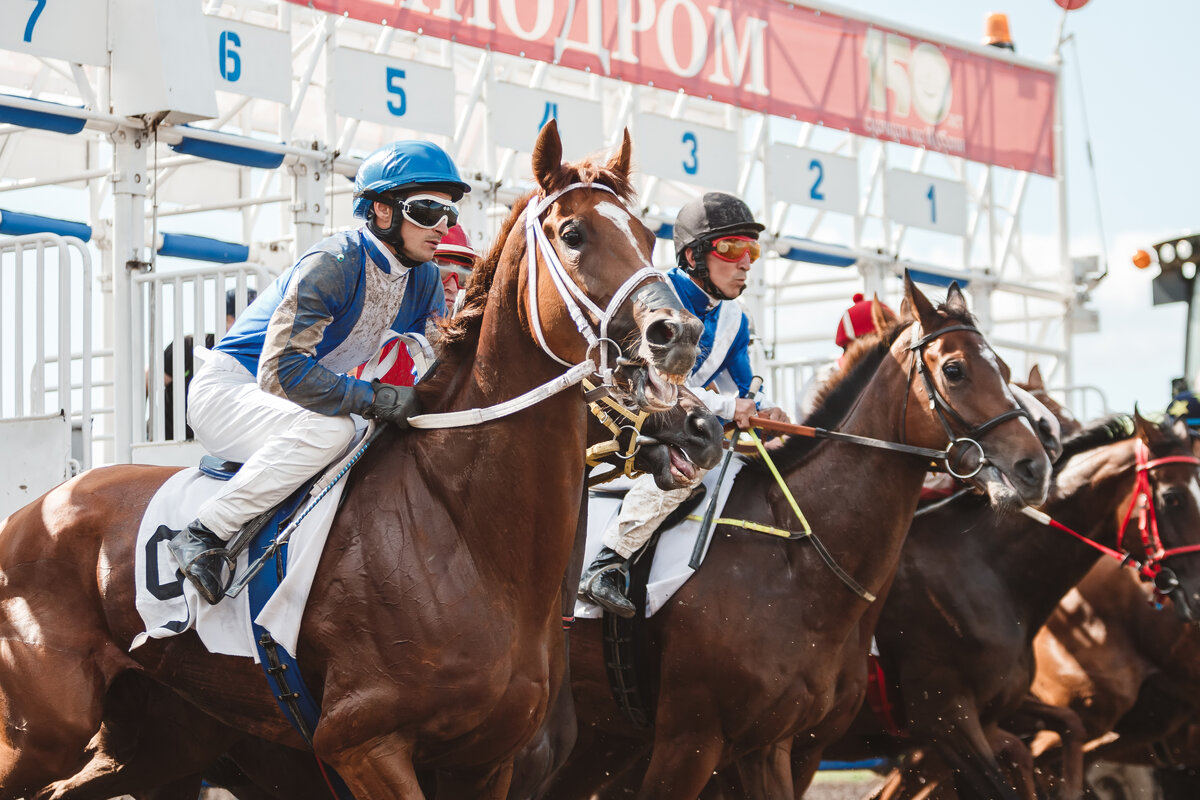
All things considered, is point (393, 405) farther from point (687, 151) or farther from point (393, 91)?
point (687, 151)

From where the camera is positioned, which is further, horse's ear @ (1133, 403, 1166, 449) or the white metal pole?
horse's ear @ (1133, 403, 1166, 449)

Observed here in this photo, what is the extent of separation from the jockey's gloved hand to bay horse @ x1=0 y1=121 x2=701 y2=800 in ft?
0.20

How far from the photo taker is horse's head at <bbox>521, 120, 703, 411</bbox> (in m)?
3.45

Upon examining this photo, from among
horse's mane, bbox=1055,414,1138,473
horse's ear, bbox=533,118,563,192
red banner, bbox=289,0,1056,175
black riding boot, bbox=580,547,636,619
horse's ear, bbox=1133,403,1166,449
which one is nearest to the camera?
horse's ear, bbox=533,118,563,192


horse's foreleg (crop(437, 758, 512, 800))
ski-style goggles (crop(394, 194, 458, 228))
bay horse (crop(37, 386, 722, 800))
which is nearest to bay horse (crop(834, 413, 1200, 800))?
bay horse (crop(37, 386, 722, 800))

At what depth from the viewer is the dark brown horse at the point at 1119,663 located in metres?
7.35

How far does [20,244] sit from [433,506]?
3179 mm

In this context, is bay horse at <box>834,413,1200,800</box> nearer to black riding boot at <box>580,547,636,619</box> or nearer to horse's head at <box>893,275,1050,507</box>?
horse's head at <box>893,275,1050,507</box>

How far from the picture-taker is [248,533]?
3.98m

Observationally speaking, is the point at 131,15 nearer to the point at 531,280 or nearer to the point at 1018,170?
the point at 531,280

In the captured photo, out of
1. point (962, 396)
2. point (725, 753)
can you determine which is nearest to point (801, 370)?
point (962, 396)

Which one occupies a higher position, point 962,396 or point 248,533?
point 962,396

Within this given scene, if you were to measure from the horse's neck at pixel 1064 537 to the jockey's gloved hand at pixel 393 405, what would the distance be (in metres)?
3.80

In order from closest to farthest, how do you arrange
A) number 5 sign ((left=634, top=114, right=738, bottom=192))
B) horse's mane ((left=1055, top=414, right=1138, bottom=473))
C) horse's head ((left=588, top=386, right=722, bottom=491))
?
horse's head ((left=588, top=386, right=722, bottom=491)) → horse's mane ((left=1055, top=414, right=1138, bottom=473)) → number 5 sign ((left=634, top=114, right=738, bottom=192))
